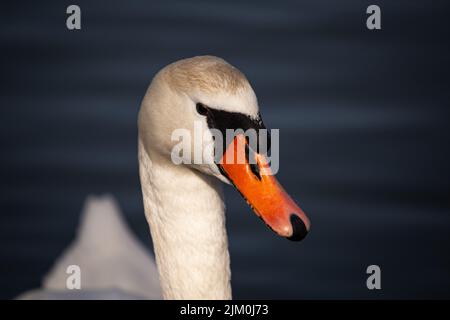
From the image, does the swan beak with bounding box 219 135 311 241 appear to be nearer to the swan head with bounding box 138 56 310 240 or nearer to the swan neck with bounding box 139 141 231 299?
the swan head with bounding box 138 56 310 240

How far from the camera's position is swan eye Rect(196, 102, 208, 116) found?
4493 mm

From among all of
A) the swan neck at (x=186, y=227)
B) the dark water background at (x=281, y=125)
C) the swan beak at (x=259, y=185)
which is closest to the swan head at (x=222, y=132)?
the swan beak at (x=259, y=185)

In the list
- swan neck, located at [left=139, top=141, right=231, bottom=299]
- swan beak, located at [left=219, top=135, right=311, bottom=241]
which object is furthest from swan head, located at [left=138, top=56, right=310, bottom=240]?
swan neck, located at [left=139, top=141, right=231, bottom=299]

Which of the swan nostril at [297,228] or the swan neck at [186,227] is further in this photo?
the swan neck at [186,227]

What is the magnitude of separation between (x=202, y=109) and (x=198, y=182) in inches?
13.4

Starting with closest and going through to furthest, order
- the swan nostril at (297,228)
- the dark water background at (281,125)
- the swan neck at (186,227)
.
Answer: the swan nostril at (297,228) < the swan neck at (186,227) < the dark water background at (281,125)

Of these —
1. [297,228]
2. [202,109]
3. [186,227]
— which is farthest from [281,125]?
[297,228]

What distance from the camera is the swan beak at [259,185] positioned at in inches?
174

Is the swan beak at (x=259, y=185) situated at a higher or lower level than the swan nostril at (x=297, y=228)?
higher

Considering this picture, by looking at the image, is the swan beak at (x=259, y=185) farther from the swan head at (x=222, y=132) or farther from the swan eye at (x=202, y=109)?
the swan eye at (x=202, y=109)

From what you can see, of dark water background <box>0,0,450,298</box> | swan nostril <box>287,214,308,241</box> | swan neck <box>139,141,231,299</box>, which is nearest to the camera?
swan nostril <box>287,214,308,241</box>

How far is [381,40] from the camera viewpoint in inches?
336

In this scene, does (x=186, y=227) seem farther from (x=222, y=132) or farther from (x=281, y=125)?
(x=281, y=125)

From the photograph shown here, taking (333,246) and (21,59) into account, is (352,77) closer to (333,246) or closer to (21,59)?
(333,246)
